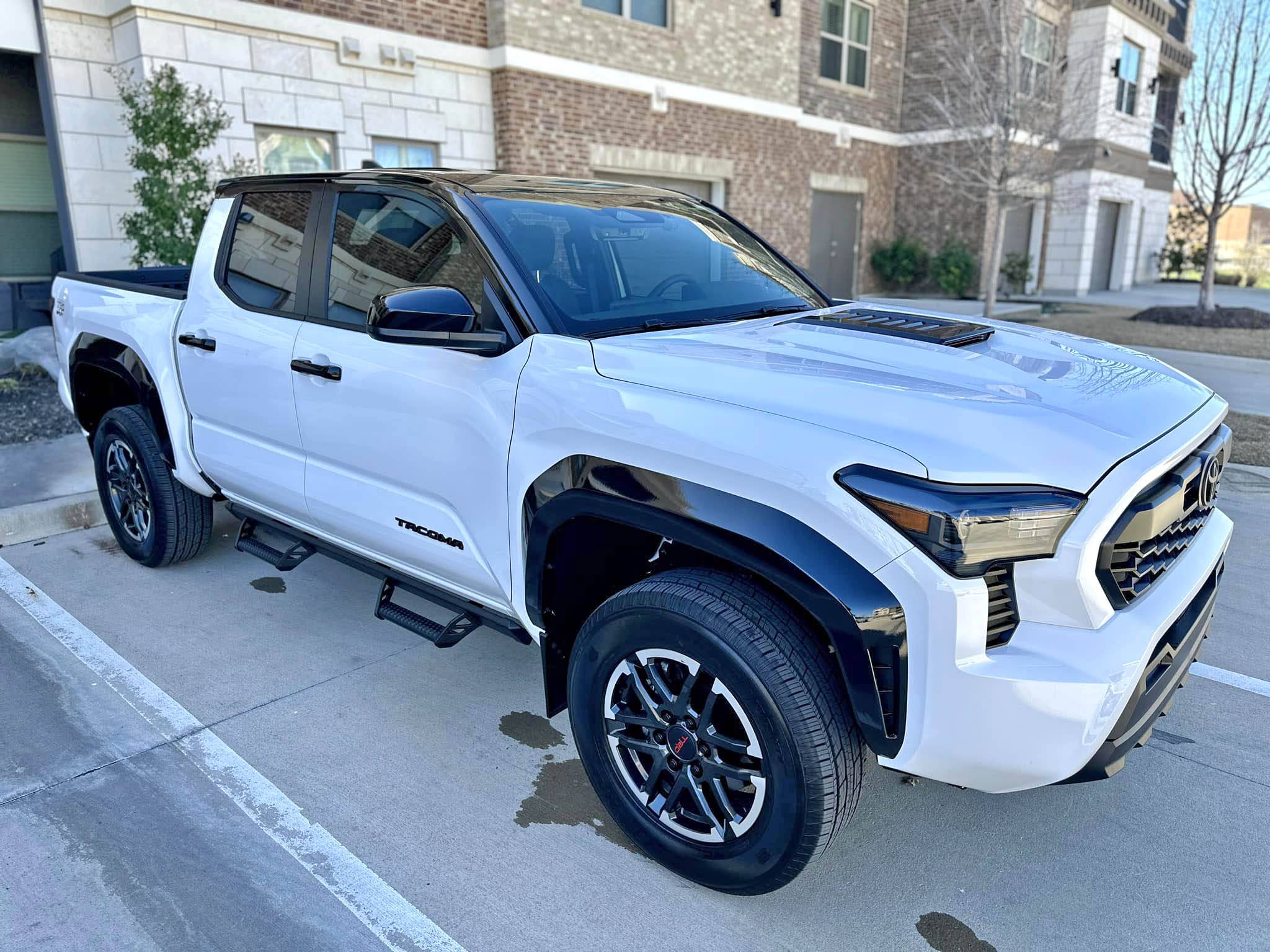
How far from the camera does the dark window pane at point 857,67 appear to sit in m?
18.9

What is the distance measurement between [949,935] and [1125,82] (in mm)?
27101

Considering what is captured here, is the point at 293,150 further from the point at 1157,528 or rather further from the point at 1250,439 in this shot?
the point at 1157,528

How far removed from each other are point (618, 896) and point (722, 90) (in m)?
14.7

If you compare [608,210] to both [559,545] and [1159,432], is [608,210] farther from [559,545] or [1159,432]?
[1159,432]

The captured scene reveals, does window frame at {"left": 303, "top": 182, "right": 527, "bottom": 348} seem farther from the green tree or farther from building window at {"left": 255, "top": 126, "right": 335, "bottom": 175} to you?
building window at {"left": 255, "top": 126, "right": 335, "bottom": 175}

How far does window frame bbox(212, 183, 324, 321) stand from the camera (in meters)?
3.56

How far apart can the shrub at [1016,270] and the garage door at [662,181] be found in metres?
9.48

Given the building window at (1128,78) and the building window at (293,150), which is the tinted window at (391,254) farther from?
the building window at (1128,78)

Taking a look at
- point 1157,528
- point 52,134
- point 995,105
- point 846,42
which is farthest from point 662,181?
point 1157,528

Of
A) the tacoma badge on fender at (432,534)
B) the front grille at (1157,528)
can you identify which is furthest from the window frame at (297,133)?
the front grille at (1157,528)

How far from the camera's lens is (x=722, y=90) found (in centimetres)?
1509

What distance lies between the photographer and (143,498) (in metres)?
4.70

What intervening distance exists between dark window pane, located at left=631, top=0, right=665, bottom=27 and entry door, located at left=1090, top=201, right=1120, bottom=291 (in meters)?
15.8

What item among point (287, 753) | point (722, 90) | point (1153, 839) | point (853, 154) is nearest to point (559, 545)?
point (287, 753)
